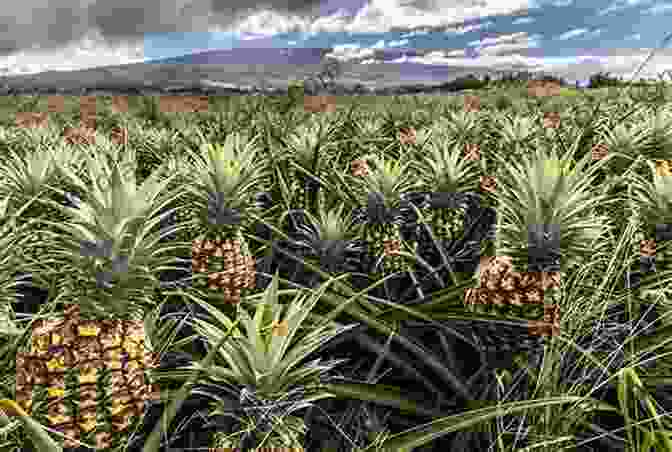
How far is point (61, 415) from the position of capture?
746 millimetres

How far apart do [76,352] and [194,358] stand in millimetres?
226

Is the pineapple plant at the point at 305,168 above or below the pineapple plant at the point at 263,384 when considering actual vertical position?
above

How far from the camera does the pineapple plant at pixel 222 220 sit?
112cm

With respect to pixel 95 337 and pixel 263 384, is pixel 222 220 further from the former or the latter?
pixel 263 384

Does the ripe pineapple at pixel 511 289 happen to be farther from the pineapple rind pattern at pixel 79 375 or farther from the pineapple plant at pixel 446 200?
the pineapple rind pattern at pixel 79 375

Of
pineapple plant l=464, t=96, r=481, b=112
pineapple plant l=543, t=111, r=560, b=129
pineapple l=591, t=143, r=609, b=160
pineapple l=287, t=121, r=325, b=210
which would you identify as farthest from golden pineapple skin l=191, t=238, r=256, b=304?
pineapple plant l=464, t=96, r=481, b=112

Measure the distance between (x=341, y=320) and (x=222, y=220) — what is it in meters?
0.40

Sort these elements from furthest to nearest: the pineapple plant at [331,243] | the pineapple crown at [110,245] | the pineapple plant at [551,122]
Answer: the pineapple plant at [551,122] → the pineapple plant at [331,243] → the pineapple crown at [110,245]

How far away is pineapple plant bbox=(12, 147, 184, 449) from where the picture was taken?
747 millimetres

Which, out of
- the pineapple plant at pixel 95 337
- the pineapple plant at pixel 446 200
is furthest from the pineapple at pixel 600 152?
the pineapple plant at pixel 95 337

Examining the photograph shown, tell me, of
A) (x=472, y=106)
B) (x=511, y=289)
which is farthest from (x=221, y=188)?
(x=472, y=106)

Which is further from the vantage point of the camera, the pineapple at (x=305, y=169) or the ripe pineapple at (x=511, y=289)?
the pineapple at (x=305, y=169)

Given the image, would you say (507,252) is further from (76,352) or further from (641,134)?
(641,134)

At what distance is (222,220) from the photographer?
1145 millimetres
